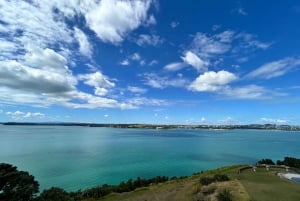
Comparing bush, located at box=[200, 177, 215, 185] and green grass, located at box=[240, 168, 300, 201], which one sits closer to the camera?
green grass, located at box=[240, 168, 300, 201]

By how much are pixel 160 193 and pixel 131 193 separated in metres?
3.62

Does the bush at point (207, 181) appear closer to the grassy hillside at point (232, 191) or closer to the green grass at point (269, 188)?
the grassy hillside at point (232, 191)

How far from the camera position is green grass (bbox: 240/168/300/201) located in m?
20.0

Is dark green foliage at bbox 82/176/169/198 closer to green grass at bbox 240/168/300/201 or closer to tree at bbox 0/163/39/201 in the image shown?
tree at bbox 0/163/39/201

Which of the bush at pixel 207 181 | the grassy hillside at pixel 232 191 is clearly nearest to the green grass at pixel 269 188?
the grassy hillside at pixel 232 191

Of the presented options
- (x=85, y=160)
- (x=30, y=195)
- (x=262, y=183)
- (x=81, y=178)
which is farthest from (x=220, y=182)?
(x=85, y=160)

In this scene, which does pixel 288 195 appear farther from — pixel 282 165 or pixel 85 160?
pixel 85 160

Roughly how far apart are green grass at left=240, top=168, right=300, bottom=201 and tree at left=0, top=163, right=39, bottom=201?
18.2 metres

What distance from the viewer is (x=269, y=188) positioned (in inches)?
898

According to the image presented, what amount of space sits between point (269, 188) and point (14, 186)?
22896 millimetres

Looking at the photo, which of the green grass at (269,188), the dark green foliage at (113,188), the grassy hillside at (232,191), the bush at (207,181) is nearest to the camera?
the green grass at (269,188)

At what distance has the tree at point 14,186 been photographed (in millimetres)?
16891

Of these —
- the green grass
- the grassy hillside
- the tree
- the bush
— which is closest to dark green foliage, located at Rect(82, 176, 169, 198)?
the grassy hillside

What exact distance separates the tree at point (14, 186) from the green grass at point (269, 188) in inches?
717
